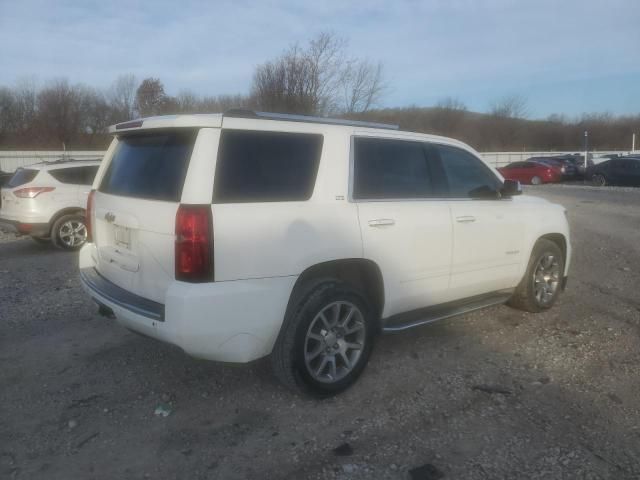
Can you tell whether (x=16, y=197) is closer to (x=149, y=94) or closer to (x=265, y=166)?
(x=265, y=166)

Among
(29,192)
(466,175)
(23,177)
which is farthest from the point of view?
(23,177)

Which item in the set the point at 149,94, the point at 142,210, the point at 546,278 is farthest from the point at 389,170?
the point at 149,94

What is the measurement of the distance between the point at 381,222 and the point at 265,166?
3.14ft

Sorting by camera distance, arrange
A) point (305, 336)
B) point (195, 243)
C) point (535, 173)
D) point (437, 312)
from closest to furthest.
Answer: point (195, 243), point (305, 336), point (437, 312), point (535, 173)

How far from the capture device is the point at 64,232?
9.30m

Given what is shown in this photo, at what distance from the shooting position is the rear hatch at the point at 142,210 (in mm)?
3203

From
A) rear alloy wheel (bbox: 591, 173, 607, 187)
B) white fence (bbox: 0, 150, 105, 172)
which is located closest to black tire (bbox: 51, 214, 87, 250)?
white fence (bbox: 0, 150, 105, 172)

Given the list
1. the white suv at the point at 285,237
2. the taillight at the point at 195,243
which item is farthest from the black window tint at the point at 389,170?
the taillight at the point at 195,243

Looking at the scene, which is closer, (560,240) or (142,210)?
(142,210)

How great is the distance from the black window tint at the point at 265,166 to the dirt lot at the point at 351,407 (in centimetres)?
147

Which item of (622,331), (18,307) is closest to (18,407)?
(18,307)

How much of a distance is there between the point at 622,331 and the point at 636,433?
201cm

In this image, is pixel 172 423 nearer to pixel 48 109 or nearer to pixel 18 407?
pixel 18 407

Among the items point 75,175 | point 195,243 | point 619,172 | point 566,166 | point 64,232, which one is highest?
point 566,166
